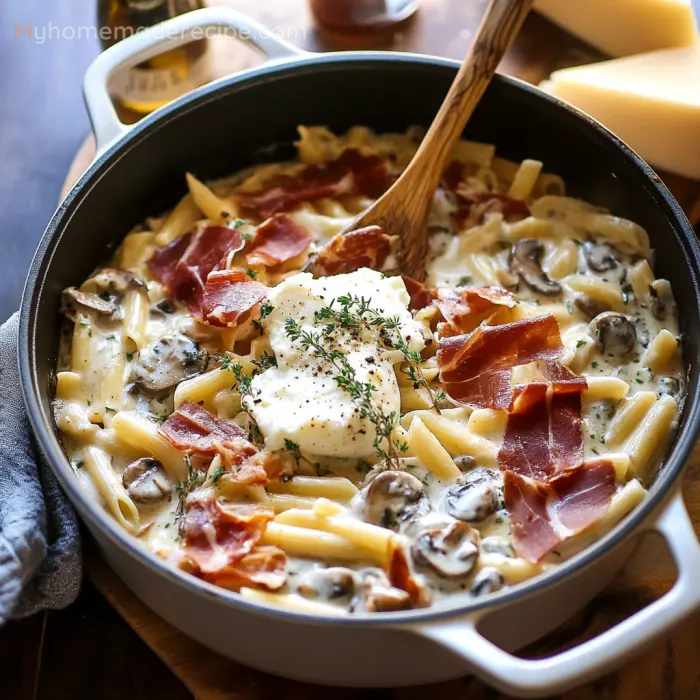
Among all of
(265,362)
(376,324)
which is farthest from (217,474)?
(376,324)

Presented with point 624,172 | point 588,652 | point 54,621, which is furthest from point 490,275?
point 54,621

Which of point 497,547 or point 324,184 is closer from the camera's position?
point 497,547

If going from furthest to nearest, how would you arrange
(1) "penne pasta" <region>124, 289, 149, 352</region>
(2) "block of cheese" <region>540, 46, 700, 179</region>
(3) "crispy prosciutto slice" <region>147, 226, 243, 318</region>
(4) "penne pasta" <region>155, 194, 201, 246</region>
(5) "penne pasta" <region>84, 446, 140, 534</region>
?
1. (2) "block of cheese" <region>540, 46, 700, 179</region>
2. (4) "penne pasta" <region>155, 194, 201, 246</region>
3. (3) "crispy prosciutto slice" <region>147, 226, 243, 318</region>
4. (1) "penne pasta" <region>124, 289, 149, 352</region>
5. (5) "penne pasta" <region>84, 446, 140, 534</region>

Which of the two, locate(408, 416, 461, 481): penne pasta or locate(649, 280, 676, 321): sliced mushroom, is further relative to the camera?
locate(649, 280, 676, 321): sliced mushroom

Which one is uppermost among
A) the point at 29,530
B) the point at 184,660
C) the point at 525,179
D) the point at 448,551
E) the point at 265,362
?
the point at 525,179

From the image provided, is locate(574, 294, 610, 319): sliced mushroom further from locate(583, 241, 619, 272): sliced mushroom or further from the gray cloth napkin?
the gray cloth napkin

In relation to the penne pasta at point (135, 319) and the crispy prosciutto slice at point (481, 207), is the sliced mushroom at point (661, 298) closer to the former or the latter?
the crispy prosciutto slice at point (481, 207)

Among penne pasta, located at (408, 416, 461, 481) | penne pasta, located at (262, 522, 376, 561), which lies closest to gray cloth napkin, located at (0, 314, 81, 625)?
penne pasta, located at (262, 522, 376, 561)

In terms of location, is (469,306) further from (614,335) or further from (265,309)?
(265,309)

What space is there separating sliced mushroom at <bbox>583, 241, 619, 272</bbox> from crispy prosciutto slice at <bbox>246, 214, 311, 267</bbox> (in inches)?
39.5

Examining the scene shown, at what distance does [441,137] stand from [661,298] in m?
0.94

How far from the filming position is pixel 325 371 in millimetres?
2803

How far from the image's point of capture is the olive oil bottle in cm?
382

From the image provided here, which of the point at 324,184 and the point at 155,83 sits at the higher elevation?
the point at 155,83
